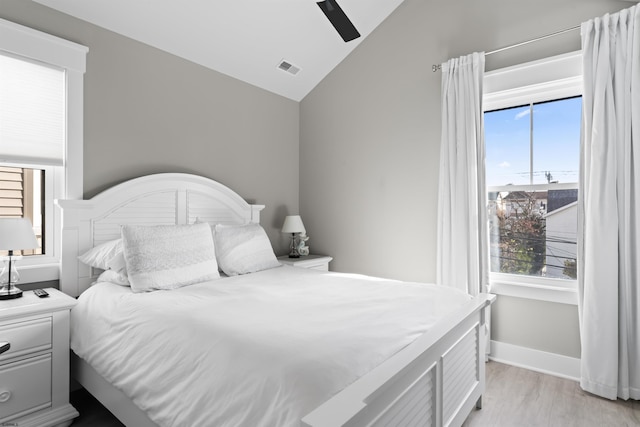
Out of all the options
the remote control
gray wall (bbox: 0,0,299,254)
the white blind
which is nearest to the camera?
the remote control

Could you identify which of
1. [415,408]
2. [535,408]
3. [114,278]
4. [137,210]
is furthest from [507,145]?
[114,278]

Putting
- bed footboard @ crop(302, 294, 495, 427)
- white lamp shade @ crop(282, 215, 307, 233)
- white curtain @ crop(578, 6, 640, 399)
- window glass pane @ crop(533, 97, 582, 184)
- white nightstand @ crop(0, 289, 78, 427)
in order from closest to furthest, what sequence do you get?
bed footboard @ crop(302, 294, 495, 427) → white nightstand @ crop(0, 289, 78, 427) → white curtain @ crop(578, 6, 640, 399) → window glass pane @ crop(533, 97, 582, 184) → white lamp shade @ crop(282, 215, 307, 233)

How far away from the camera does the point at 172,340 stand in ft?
4.91

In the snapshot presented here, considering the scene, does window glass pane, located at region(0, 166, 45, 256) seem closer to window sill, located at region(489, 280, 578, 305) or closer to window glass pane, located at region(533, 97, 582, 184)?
window sill, located at region(489, 280, 578, 305)

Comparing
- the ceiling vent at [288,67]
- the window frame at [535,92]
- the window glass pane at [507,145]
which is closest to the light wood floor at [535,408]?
the window frame at [535,92]

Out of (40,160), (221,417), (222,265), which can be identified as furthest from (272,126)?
(221,417)

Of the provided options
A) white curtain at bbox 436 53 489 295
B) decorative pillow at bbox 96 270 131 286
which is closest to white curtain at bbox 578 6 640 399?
white curtain at bbox 436 53 489 295

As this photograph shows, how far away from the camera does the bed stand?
1.11 metres

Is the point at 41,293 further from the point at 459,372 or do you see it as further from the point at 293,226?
the point at 459,372

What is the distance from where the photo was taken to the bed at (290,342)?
1.11m

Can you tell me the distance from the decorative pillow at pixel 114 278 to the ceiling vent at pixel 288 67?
7.87ft

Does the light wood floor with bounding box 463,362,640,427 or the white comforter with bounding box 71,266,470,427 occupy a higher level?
the white comforter with bounding box 71,266,470,427

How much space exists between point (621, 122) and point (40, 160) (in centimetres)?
368

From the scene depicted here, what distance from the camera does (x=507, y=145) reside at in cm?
304
